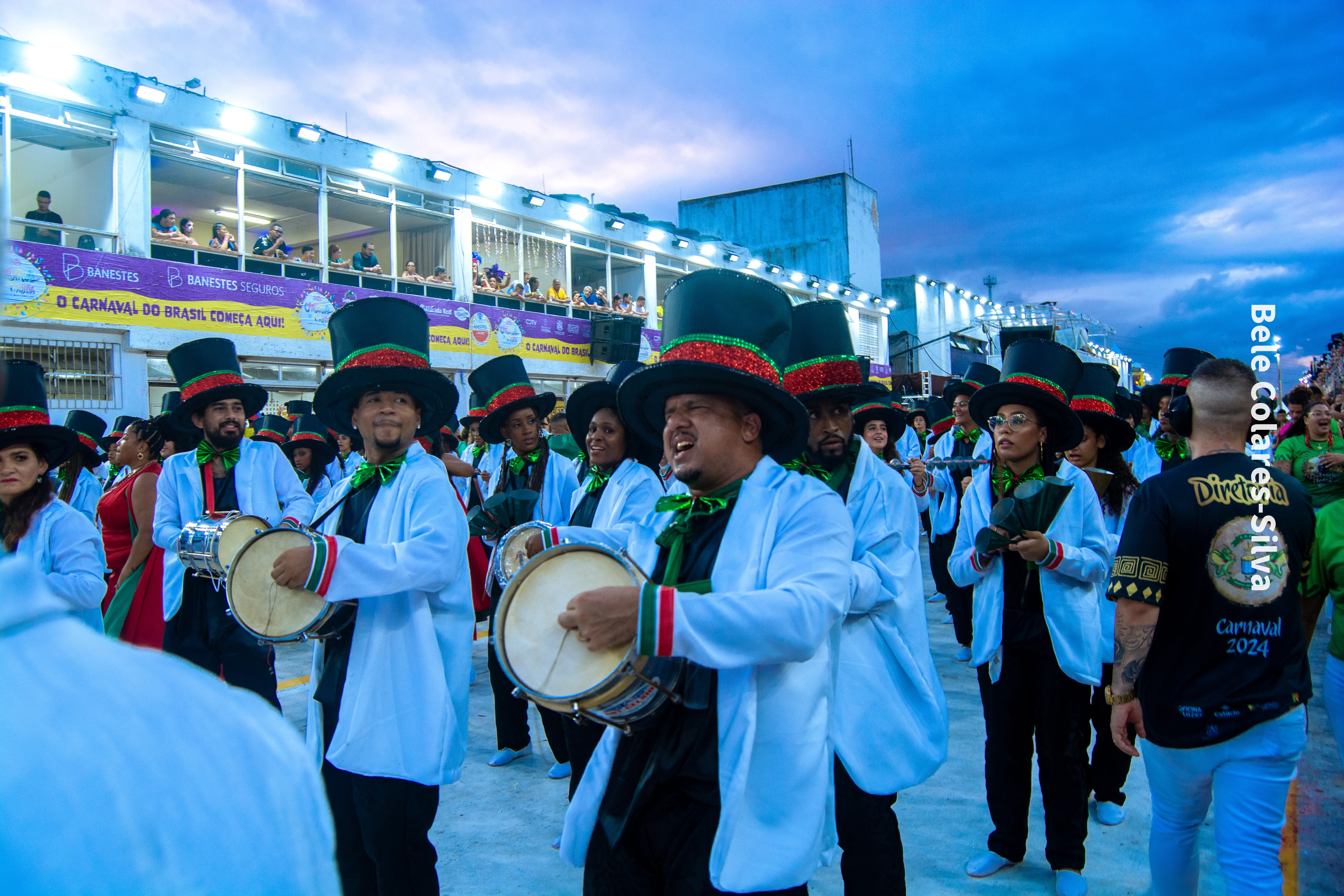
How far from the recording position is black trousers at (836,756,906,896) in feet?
10.1

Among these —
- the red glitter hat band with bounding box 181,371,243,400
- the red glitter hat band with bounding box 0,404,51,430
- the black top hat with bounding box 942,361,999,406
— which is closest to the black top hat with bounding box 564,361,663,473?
the red glitter hat band with bounding box 181,371,243,400

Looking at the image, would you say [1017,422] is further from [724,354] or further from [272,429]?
[272,429]

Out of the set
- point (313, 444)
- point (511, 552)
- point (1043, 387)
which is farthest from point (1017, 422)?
point (313, 444)

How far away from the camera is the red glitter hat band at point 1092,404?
16.5ft

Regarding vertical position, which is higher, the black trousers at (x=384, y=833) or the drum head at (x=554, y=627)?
the drum head at (x=554, y=627)

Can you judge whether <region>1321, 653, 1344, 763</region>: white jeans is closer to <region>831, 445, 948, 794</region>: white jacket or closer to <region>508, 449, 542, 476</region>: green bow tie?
<region>831, 445, 948, 794</region>: white jacket

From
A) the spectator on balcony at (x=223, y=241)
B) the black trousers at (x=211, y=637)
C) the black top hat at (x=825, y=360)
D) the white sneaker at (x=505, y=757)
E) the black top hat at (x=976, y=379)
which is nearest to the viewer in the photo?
the black top hat at (x=825, y=360)

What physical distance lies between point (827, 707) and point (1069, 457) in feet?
11.2

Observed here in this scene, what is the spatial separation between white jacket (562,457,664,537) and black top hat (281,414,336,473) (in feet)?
Result: 18.6

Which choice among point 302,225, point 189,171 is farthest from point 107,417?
point 302,225

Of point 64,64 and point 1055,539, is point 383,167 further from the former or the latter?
point 1055,539

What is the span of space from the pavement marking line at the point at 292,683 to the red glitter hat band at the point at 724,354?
18.4 feet

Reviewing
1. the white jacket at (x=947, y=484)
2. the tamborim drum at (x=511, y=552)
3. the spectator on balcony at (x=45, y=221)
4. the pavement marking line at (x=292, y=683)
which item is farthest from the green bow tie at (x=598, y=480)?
the spectator on balcony at (x=45, y=221)

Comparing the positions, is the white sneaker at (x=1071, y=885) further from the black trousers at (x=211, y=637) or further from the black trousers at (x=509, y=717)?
the black trousers at (x=211, y=637)
